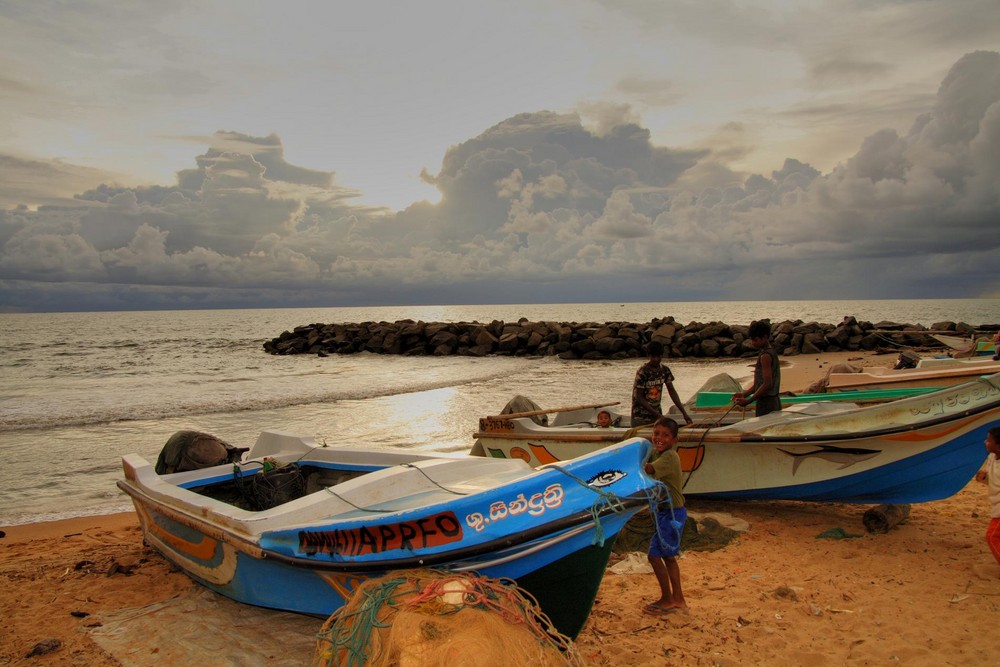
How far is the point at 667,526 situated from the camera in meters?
4.77

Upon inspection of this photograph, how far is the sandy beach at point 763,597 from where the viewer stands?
4340 millimetres

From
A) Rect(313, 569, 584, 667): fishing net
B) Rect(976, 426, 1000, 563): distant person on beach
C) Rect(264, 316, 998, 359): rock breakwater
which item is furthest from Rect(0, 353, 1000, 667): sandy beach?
Rect(264, 316, 998, 359): rock breakwater

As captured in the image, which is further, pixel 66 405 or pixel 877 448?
pixel 66 405

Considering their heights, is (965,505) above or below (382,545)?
below

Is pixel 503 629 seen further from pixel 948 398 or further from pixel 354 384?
pixel 354 384

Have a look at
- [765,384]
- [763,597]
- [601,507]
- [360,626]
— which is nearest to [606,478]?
[601,507]

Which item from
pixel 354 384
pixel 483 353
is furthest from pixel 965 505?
pixel 483 353

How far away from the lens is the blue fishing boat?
12.6ft

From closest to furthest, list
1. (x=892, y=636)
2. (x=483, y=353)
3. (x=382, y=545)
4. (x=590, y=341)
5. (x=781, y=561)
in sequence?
(x=382, y=545) → (x=892, y=636) → (x=781, y=561) → (x=590, y=341) → (x=483, y=353)

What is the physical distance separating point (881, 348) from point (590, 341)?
45.7ft

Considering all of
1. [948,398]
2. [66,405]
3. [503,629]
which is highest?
[948,398]

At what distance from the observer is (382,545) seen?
13.2 ft

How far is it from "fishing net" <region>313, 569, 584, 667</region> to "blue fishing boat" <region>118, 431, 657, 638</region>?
0.73ft

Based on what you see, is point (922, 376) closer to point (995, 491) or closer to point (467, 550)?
point (995, 491)
